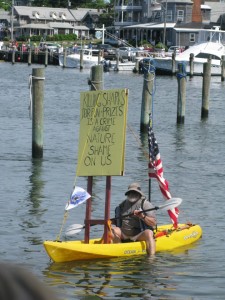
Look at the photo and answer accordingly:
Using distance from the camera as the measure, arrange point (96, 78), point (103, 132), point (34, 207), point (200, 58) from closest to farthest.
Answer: point (103, 132) < point (34, 207) < point (96, 78) < point (200, 58)

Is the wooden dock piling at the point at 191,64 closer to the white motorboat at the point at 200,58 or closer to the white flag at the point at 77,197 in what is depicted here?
the white motorboat at the point at 200,58

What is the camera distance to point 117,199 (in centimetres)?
1717

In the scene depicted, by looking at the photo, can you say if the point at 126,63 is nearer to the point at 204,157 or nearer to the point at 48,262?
the point at 204,157

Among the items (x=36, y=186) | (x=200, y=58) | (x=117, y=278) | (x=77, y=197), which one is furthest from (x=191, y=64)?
(x=117, y=278)

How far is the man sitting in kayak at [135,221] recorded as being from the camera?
448 inches

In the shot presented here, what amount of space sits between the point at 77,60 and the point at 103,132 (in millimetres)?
75619

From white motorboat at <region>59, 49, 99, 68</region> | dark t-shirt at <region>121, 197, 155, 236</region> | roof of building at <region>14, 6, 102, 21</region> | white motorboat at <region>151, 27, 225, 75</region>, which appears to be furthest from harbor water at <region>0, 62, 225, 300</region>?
roof of building at <region>14, 6, 102, 21</region>

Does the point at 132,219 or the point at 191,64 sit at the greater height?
the point at 132,219

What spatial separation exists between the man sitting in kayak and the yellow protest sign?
47 centimetres

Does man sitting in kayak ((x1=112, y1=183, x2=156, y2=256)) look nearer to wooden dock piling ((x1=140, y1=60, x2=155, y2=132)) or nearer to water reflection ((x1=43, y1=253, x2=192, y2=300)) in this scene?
water reflection ((x1=43, y1=253, x2=192, y2=300))

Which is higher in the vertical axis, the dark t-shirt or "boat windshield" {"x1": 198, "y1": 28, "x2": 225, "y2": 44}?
"boat windshield" {"x1": 198, "y1": 28, "x2": 225, "y2": 44}

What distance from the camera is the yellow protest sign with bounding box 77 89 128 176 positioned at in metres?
11.1

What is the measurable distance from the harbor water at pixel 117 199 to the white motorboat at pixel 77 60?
1690 inches

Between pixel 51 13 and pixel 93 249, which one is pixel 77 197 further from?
pixel 51 13
